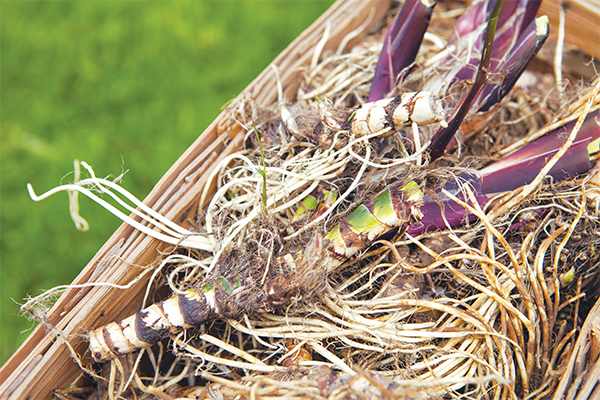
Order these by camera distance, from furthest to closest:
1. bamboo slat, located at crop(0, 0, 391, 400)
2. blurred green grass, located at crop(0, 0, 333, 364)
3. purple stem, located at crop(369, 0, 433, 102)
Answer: blurred green grass, located at crop(0, 0, 333, 364)
purple stem, located at crop(369, 0, 433, 102)
bamboo slat, located at crop(0, 0, 391, 400)

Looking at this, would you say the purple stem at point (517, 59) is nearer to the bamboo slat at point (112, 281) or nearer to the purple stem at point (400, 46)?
the purple stem at point (400, 46)

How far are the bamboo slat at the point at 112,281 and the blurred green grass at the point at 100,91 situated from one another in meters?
0.46

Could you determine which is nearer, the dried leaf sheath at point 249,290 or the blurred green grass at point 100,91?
the dried leaf sheath at point 249,290

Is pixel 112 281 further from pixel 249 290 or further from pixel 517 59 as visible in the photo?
pixel 517 59

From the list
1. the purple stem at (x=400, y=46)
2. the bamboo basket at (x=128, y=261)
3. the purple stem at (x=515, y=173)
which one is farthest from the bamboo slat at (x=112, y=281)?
the purple stem at (x=515, y=173)

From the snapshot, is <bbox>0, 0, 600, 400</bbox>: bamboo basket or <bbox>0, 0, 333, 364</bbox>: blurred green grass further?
<bbox>0, 0, 333, 364</bbox>: blurred green grass

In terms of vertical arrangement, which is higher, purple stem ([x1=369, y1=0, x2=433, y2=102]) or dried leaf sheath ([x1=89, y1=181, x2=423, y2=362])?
purple stem ([x1=369, y1=0, x2=433, y2=102])

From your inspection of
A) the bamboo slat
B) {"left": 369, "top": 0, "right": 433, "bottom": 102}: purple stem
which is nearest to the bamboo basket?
the bamboo slat

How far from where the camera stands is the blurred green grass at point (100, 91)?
1030 mm

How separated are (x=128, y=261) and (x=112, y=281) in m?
0.04

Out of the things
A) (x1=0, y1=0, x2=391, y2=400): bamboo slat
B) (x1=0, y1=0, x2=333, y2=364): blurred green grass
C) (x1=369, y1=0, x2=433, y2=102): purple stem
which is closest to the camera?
(x1=0, y1=0, x2=391, y2=400): bamboo slat

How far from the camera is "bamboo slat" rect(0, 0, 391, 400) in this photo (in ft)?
1.76

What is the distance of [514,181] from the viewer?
60cm

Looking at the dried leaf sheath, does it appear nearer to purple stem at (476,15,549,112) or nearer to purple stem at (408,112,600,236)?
purple stem at (408,112,600,236)
